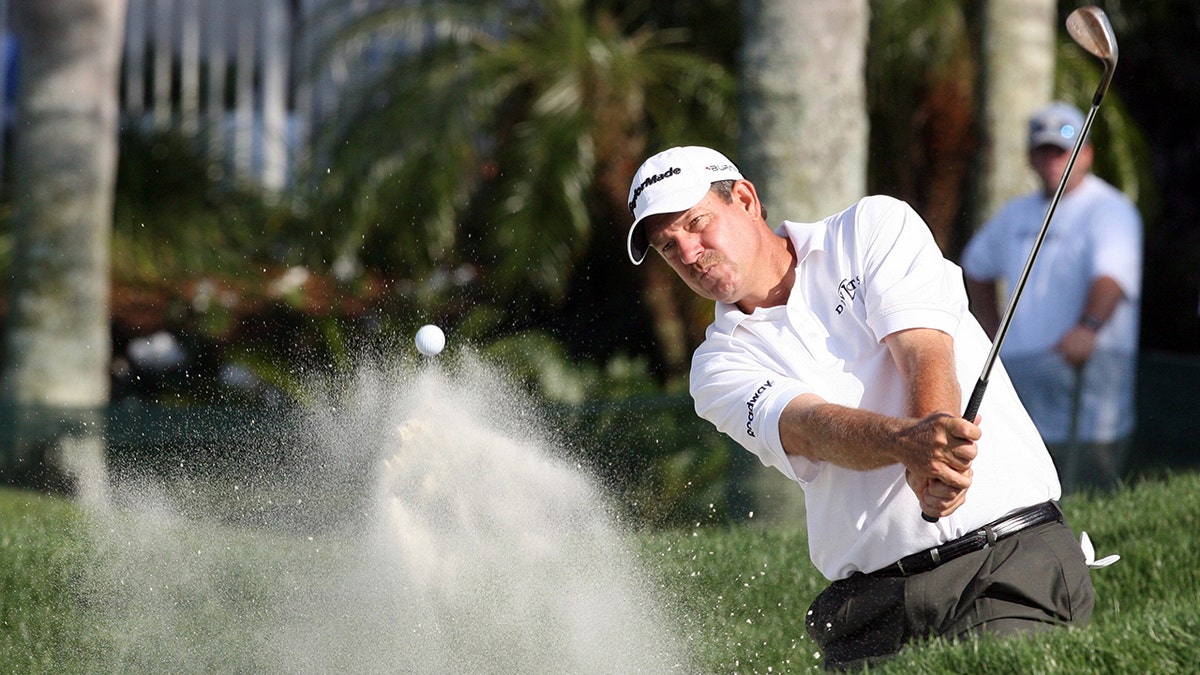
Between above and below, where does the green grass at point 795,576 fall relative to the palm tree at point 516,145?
above

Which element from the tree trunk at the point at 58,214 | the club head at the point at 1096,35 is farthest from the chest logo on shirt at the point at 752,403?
the tree trunk at the point at 58,214

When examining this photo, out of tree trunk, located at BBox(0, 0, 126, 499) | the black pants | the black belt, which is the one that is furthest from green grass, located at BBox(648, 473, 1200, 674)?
tree trunk, located at BBox(0, 0, 126, 499)

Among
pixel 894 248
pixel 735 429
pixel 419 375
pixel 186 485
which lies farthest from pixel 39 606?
pixel 894 248

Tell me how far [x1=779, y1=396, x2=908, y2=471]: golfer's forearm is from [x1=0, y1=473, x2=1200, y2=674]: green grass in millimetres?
1431

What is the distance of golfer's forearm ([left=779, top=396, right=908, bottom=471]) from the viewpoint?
318cm

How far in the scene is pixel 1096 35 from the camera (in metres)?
3.46

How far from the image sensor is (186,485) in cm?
575

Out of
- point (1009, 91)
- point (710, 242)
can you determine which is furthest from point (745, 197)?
point (1009, 91)

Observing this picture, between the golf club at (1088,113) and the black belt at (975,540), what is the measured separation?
0.52 ft

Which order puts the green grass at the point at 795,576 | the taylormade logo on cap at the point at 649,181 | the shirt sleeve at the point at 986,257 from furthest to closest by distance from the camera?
the shirt sleeve at the point at 986,257 → the green grass at the point at 795,576 → the taylormade logo on cap at the point at 649,181

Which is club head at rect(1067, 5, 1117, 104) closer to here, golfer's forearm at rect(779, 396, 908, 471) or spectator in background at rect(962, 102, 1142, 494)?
golfer's forearm at rect(779, 396, 908, 471)

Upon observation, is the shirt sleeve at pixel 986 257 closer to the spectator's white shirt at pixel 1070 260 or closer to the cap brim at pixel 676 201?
the spectator's white shirt at pixel 1070 260

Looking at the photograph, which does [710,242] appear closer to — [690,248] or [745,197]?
[690,248]

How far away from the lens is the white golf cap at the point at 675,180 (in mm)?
3627
